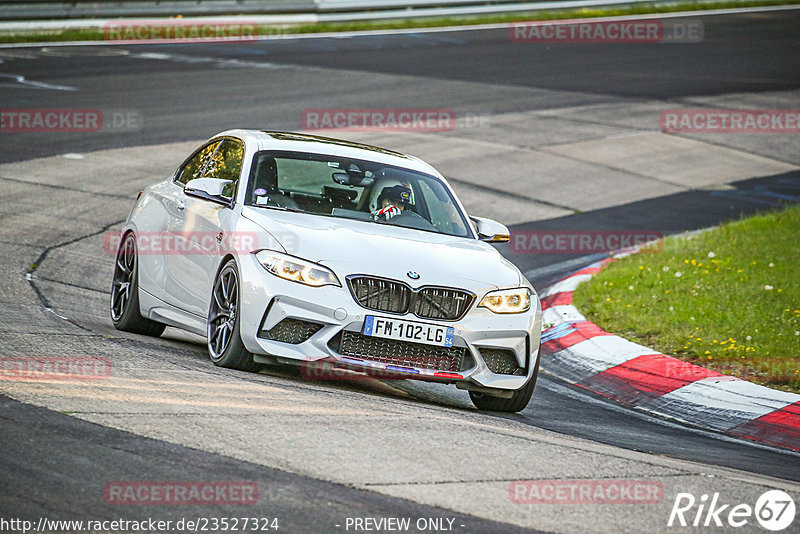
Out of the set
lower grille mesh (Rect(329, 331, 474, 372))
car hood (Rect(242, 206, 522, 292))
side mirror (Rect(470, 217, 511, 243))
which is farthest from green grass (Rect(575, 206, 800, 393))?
lower grille mesh (Rect(329, 331, 474, 372))

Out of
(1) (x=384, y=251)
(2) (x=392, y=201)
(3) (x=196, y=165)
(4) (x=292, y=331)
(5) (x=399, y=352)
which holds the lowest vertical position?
(5) (x=399, y=352)

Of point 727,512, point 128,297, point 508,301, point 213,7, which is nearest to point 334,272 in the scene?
point 508,301

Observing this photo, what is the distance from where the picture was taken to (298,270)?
7.34 meters

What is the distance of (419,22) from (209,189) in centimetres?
2607

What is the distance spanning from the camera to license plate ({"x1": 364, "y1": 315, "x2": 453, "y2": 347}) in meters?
7.23

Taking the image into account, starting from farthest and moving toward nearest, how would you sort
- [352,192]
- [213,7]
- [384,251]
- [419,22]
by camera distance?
[419,22]
[213,7]
[352,192]
[384,251]

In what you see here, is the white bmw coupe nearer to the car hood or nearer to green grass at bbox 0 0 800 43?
the car hood

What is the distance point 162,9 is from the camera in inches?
1144

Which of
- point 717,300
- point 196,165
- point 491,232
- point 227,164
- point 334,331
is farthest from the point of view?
point 717,300

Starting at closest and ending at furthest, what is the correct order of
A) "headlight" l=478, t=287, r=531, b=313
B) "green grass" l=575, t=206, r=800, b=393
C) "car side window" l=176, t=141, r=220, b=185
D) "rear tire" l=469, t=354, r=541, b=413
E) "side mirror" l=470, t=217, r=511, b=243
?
1. "headlight" l=478, t=287, r=531, b=313
2. "rear tire" l=469, t=354, r=541, b=413
3. "side mirror" l=470, t=217, r=511, b=243
4. "car side window" l=176, t=141, r=220, b=185
5. "green grass" l=575, t=206, r=800, b=393

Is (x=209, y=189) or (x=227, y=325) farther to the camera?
(x=209, y=189)

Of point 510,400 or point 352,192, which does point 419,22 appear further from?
point 510,400

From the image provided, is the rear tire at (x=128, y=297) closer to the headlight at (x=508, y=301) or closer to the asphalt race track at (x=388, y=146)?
the asphalt race track at (x=388, y=146)

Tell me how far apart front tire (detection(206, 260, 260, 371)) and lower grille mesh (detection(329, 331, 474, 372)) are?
2.02 feet
